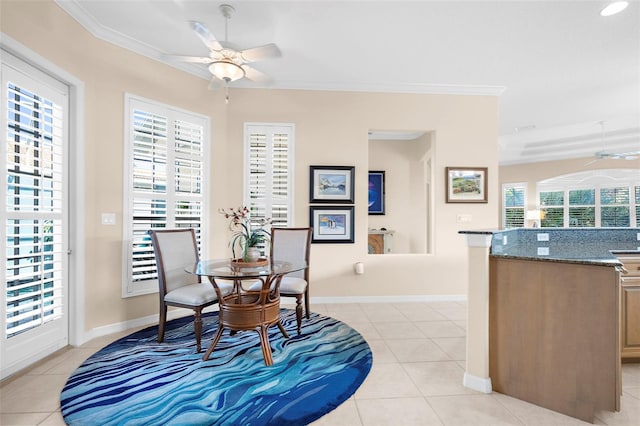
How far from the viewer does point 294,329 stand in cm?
327

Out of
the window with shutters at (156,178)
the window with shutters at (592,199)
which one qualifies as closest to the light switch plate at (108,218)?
the window with shutters at (156,178)

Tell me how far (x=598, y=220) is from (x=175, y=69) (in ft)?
32.2

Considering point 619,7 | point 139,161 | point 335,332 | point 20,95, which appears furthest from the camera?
point 139,161

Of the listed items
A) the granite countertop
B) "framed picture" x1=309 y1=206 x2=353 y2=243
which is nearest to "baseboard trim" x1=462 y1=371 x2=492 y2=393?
the granite countertop

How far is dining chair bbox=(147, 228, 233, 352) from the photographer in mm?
2795

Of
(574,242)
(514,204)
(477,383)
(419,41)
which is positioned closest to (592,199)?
(514,204)

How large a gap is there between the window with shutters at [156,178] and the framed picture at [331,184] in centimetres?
142

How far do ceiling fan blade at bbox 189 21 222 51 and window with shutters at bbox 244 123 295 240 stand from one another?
1672 millimetres

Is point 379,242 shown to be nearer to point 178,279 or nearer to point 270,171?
point 270,171

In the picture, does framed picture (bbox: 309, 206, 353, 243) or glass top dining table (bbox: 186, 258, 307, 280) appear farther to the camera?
framed picture (bbox: 309, 206, 353, 243)

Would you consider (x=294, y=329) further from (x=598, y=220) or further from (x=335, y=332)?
(x=598, y=220)

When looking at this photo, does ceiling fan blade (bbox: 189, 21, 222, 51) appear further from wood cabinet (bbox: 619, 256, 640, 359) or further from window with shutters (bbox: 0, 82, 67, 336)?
wood cabinet (bbox: 619, 256, 640, 359)

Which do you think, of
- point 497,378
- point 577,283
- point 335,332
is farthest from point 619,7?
point 335,332

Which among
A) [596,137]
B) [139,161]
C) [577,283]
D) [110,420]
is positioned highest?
[596,137]
